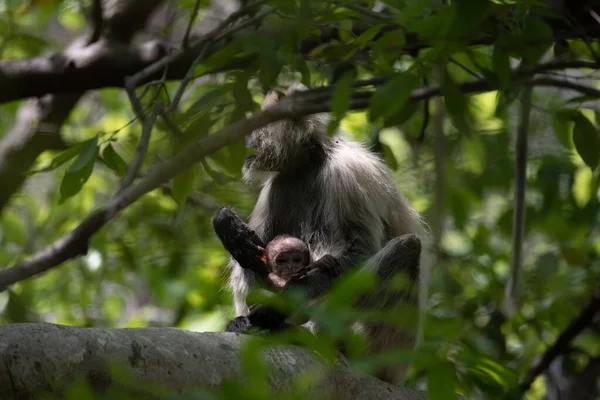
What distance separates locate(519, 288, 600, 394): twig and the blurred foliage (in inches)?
14.4

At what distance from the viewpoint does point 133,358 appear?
2.96 m

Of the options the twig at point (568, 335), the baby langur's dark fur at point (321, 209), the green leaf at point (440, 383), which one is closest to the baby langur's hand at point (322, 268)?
the baby langur's dark fur at point (321, 209)

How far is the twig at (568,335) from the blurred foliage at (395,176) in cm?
37

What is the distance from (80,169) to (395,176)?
269 cm

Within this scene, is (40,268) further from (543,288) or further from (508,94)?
(543,288)

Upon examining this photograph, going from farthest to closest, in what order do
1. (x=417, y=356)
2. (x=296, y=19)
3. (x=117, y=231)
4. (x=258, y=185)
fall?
(x=117, y=231), (x=258, y=185), (x=296, y=19), (x=417, y=356)

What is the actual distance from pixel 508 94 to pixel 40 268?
7.37ft

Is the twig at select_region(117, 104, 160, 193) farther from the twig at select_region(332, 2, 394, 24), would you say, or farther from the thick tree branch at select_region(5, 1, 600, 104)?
the thick tree branch at select_region(5, 1, 600, 104)

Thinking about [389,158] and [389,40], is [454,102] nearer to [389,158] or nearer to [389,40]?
[389,40]

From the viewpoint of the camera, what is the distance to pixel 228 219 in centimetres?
478

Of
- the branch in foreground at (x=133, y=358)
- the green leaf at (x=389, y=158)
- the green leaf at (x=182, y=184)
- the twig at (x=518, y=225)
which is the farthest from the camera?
the green leaf at (x=389, y=158)

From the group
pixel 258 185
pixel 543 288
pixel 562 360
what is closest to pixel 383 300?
pixel 258 185

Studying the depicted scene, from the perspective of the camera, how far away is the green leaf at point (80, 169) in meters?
3.57

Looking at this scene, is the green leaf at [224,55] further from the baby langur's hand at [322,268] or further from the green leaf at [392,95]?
the baby langur's hand at [322,268]
